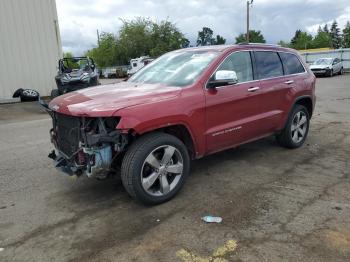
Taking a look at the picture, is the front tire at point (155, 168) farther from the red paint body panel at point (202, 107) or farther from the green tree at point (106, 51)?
the green tree at point (106, 51)

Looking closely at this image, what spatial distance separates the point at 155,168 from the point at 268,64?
269 centimetres

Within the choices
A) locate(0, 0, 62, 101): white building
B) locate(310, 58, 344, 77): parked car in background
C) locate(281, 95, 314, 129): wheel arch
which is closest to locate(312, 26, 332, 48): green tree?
locate(310, 58, 344, 77): parked car in background

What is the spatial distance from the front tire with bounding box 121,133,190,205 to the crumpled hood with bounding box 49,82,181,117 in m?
0.43

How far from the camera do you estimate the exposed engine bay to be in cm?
366

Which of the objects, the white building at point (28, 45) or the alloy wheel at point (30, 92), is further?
the alloy wheel at point (30, 92)

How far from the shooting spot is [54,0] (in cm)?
1594

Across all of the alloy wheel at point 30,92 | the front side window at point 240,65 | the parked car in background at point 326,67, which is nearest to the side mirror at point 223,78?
the front side window at point 240,65

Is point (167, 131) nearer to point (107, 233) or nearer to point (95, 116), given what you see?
point (95, 116)

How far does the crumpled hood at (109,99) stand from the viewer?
364cm

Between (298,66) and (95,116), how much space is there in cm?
401

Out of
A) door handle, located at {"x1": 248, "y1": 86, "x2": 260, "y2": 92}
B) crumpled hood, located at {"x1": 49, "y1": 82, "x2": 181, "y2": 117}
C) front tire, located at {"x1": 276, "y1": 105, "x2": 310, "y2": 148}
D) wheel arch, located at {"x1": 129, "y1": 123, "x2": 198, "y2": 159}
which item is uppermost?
crumpled hood, located at {"x1": 49, "y1": 82, "x2": 181, "y2": 117}

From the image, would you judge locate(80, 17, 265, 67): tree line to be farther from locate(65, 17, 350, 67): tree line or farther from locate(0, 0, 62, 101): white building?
locate(0, 0, 62, 101): white building

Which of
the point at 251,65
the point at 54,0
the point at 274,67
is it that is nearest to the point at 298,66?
the point at 274,67

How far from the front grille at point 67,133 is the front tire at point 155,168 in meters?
0.62
